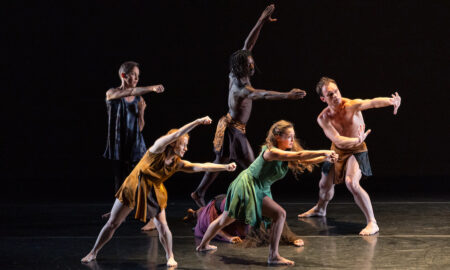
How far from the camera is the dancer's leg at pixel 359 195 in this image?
4965 millimetres

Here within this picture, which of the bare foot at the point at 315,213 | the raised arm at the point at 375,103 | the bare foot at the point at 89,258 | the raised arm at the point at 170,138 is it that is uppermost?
the raised arm at the point at 375,103

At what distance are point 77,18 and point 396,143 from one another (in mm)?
3966

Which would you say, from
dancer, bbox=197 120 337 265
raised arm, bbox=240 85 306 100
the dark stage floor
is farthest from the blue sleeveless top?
dancer, bbox=197 120 337 265

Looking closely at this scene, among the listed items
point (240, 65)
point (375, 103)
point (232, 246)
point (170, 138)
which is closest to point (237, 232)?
point (232, 246)

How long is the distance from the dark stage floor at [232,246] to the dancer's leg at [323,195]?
0.10m

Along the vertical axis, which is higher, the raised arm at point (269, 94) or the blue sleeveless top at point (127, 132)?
the raised arm at point (269, 94)

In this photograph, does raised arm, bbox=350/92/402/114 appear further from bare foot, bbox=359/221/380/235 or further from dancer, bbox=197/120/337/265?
dancer, bbox=197/120/337/265

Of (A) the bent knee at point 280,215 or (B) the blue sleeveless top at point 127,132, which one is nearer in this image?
(A) the bent knee at point 280,215

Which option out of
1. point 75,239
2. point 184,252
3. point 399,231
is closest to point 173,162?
point 184,252

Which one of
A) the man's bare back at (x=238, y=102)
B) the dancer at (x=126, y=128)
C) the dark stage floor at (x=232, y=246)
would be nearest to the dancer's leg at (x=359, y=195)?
the dark stage floor at (x=232, y=246)

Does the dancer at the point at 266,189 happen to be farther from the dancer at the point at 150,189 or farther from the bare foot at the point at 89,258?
the bare foot at the point at 89,258

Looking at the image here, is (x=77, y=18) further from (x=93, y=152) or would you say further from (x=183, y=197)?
(x=183, y=197)

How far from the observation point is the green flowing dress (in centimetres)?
419

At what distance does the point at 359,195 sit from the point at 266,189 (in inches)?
42.8
